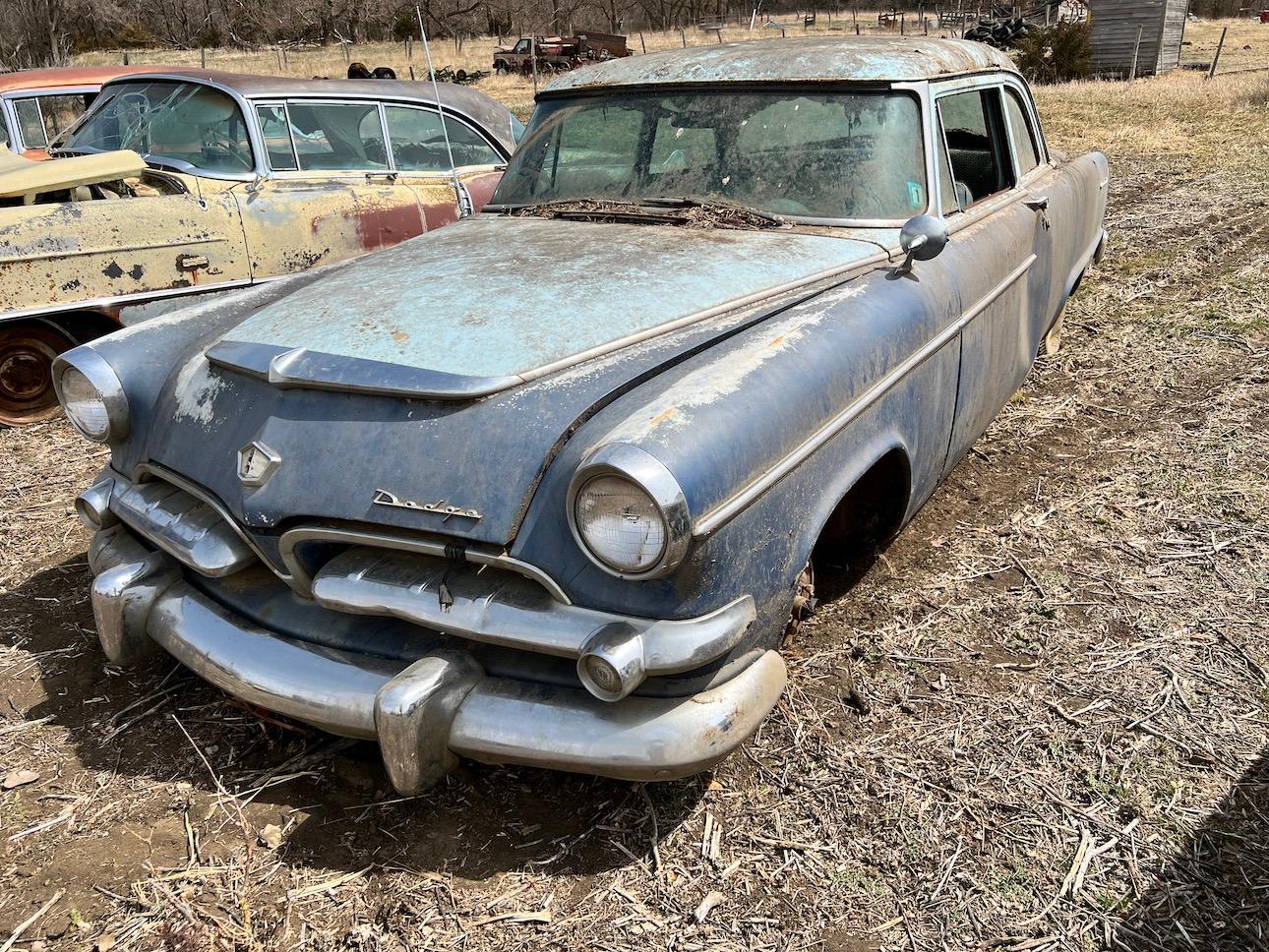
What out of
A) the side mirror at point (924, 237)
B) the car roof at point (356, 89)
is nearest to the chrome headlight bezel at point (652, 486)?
the side mirror at point (924, 237)

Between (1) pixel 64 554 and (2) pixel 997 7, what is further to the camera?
(2) pixel 997 7

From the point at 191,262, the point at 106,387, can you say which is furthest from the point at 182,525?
the point at 191,262

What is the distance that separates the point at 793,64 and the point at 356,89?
3641 mm

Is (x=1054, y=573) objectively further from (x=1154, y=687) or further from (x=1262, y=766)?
(x=1262, y=766)

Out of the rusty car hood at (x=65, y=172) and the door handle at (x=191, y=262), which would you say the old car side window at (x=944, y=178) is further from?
the rusty car hood at (x=65, y=172)

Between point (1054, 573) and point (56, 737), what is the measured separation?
3039 millimetres

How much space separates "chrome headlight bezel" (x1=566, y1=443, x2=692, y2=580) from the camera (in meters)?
1.92

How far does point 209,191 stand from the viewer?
5.36m

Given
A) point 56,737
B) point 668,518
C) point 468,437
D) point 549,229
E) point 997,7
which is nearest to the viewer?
point 668,518

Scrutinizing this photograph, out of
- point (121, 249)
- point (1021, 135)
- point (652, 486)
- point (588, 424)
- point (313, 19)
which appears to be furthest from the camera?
point (313, 19)

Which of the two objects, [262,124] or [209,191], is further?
[262,124]

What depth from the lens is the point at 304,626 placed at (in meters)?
2.45

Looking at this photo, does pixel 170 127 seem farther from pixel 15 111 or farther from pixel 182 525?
pixel 182 525

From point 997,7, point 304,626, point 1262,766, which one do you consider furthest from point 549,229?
point 997,7
